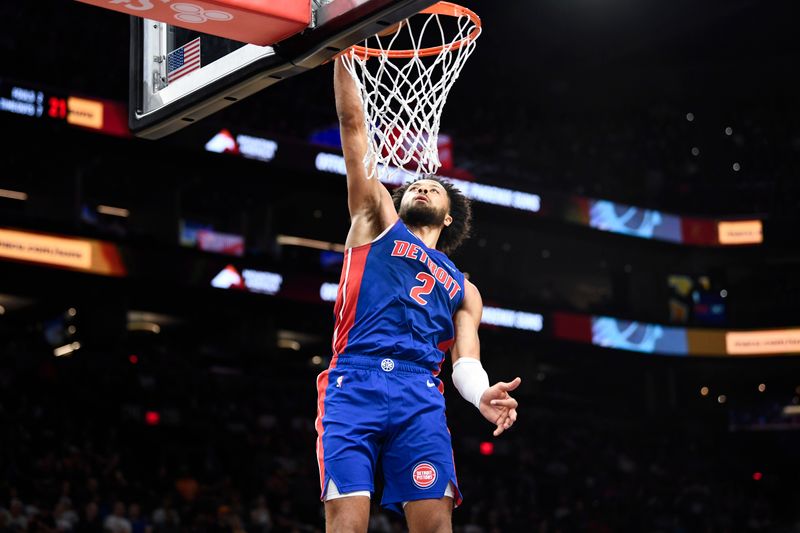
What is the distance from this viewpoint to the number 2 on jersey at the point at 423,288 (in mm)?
4430

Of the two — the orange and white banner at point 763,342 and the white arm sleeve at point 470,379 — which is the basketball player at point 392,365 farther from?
the orange and white banner at point 763,342

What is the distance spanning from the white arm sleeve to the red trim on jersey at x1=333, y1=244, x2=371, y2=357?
505mm

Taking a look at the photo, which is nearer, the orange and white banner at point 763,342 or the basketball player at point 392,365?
the basketball player at point 392,365

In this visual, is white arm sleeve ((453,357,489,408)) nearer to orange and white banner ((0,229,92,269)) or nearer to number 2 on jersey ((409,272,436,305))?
number 2 on jersey ((409,272,436,305))

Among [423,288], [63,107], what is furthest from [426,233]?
[63,107]

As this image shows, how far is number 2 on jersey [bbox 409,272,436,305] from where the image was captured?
4.43 m

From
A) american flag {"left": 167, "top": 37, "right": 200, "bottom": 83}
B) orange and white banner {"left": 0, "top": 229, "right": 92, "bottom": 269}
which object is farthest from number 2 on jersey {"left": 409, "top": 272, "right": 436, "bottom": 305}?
orange and white banner {"left": 0, "top": 229, "right": 92, "bottom": 269}

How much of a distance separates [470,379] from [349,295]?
1.99 feet

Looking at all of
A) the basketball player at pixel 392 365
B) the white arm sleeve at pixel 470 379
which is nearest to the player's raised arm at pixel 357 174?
the basketball player at pixel 392 365

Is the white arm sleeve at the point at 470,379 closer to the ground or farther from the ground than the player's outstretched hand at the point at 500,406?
farther from the ground

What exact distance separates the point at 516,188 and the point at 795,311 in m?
8.08

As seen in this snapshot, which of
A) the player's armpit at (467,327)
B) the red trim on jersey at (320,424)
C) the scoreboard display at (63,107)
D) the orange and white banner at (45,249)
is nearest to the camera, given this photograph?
the red trim on jersey at (320,424)

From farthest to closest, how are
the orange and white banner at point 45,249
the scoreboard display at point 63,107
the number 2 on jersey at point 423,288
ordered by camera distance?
1. the scoreboard display at point 63,107
2. the orange and white banner at point 45,249
3. the number 2 on jersey at point 423,288

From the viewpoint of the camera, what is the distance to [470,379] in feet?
14.6
